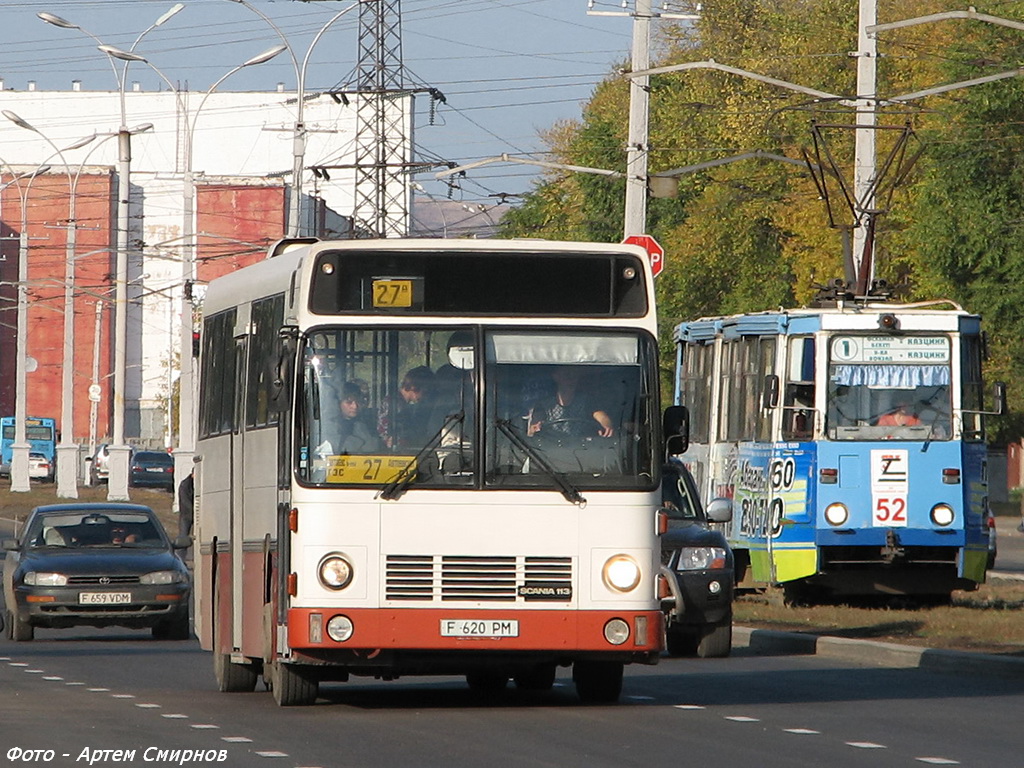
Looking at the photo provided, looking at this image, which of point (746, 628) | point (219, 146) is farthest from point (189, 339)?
point (219, 146)

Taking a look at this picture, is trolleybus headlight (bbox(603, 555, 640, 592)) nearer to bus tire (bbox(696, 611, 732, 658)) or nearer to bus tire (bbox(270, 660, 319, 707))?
bus tire (bbox(270, 660, 319, 707))

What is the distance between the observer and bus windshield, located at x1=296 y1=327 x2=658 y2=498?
1341 centimetres

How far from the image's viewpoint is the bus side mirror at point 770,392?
2519 cm

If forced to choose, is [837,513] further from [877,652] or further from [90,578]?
[90,578]

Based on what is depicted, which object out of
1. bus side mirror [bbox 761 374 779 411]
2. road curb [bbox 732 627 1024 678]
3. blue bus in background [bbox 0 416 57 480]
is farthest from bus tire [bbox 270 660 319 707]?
blue bus in background [bbox 0 416 57 480]

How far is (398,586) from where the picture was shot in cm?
1341

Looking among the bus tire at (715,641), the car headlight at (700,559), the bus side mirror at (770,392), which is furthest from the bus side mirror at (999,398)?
the car headlight at (700,559)

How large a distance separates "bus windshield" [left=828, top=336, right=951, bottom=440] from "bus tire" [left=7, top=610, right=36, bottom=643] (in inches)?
334

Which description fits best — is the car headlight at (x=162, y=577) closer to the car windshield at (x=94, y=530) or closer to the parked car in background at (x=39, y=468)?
the car windshield at (x=94, y=530)

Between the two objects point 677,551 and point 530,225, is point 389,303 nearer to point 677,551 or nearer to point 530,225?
point 677,551

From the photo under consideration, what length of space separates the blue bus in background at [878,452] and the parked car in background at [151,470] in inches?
2329

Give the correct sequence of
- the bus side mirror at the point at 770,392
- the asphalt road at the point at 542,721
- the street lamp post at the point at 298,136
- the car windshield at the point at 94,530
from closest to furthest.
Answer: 1. the asphalt road at the point at 542,721
2. the car windshield at the point at 94,530
3. the bus side mirror at the point at 770,392
4. the street lamp post at the point at 298,136

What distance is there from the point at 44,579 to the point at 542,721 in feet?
34.8

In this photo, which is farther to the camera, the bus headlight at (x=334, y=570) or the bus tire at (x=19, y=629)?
the bus tire at (x=19, y=629)
